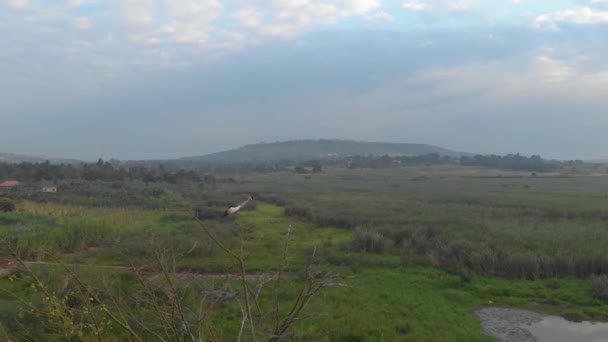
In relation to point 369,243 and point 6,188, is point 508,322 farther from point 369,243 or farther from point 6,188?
point 6,188

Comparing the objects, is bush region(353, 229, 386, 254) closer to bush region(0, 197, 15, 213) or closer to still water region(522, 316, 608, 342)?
still water region(522, 316, 608, 342)

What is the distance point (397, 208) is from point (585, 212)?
453 inches

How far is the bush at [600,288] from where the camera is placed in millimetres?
13750

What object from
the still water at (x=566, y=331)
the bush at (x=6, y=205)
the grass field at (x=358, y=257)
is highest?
the bush at (x=6, y=205)

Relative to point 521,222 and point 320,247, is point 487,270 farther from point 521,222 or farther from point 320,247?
point 521,222

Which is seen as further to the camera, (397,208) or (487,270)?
(397,208)

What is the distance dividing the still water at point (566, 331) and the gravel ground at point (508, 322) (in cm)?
21

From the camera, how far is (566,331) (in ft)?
39.0

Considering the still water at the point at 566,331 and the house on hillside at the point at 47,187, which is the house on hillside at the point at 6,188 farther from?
the still water at the point at 566,331

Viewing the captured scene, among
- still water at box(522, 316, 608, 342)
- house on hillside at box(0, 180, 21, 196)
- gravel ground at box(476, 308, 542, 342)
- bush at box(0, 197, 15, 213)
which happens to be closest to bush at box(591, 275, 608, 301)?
still water at box(522, 316, 608, 342)

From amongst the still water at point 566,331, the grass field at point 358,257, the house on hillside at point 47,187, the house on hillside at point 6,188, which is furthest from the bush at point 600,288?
the house on hillside at point 47,187

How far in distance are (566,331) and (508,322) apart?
1.42m

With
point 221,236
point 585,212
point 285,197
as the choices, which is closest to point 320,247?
point 221,236

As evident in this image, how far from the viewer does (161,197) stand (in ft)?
133
